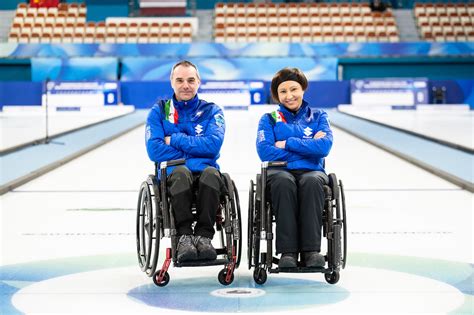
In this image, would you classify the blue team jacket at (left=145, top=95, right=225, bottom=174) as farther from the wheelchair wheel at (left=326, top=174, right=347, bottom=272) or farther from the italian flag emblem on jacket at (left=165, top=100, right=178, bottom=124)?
the wheelchair wheel at (left=326, top=174, right=347, bottom=272)

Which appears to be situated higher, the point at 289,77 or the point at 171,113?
the point at 289,77

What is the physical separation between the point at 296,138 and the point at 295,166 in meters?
0.14

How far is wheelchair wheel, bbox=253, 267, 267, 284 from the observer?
4277mm

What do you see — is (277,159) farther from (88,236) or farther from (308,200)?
(88,236)

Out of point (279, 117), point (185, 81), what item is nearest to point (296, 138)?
point (279, 117)

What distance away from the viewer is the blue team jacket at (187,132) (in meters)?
4.41

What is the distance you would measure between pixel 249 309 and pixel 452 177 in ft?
19.5

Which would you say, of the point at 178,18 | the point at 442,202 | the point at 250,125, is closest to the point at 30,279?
→ the point at 442,202

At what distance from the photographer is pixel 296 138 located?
14.4ft

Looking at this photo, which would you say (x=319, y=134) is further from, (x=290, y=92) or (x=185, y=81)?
(x=185, y=81)

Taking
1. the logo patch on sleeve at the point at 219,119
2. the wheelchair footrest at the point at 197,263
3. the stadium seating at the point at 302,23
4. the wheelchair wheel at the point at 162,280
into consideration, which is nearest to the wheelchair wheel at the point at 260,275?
the wheelchair footrest at the point at 197,263

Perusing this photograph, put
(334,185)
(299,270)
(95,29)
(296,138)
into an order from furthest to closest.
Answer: (95,29) < (296,138) < (334,185) < (299,270)

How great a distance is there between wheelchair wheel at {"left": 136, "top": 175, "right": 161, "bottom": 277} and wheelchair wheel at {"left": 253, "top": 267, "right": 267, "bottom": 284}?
1.66ft

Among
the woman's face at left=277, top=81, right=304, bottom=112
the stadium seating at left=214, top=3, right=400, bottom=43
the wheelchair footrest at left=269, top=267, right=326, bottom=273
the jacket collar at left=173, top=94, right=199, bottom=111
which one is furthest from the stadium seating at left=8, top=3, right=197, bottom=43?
the wheelchair footrest at left=269, top=267, right=326, bottom=273
